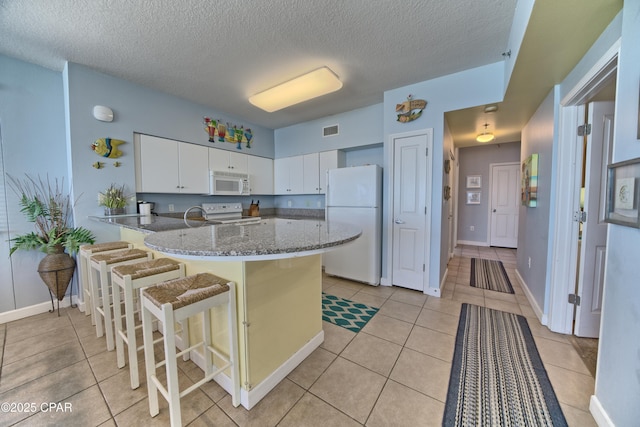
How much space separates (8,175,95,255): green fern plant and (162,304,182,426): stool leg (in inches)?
84.2

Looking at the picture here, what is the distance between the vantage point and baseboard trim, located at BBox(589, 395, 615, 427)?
112 centimetres

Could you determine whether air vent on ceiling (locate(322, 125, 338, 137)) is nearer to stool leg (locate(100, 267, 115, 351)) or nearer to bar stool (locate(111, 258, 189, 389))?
bar stool (locate(111, 258, 189, 389))

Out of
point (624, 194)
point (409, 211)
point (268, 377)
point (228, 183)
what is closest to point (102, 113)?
point (228, 183)

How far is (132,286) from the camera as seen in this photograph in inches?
56.7

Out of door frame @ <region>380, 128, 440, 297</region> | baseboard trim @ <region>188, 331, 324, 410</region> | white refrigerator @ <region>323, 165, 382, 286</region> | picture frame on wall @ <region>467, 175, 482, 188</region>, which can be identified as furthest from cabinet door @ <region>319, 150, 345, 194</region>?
picture frame on wall @ <region>467, 175, 482, 188</region>

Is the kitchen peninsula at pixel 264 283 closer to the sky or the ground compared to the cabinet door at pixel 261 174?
closer to the ground

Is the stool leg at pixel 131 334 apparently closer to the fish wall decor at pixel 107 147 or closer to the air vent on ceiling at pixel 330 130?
the fish wall decor at pixel 107 147

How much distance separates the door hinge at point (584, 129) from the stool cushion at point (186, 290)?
2.90m

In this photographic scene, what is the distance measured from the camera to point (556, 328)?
1.99m

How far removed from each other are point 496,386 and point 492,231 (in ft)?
16.5

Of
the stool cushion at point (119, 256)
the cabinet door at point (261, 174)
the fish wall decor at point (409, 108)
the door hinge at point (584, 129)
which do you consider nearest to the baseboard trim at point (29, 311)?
the stool cushion at point (119, 256)

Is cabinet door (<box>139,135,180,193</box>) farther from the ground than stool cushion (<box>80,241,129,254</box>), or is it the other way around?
cabinet door (<box>139,135,180,193</box>)

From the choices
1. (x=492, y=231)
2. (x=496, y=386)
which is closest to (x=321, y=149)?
(x=496, y=386)

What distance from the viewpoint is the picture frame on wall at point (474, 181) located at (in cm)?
552
